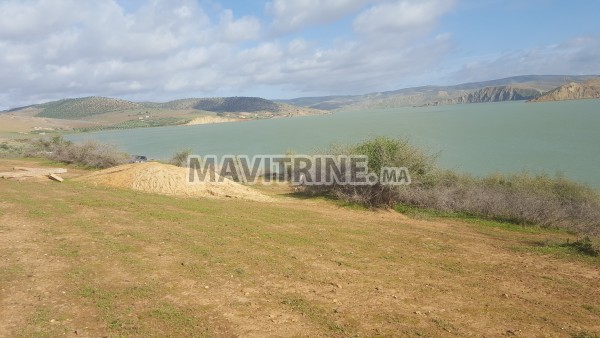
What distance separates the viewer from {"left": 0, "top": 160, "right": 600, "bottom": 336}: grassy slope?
6.83 metres

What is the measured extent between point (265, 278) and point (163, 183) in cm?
1374

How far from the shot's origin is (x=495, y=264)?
433 inches

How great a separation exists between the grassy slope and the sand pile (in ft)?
17.9

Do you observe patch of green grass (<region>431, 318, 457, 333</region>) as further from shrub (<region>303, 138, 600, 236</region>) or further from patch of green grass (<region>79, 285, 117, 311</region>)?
shrub (<region>303, 138, 600, 236</region>)

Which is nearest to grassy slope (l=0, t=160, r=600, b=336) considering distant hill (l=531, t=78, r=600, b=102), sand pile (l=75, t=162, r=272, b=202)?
sand pile (l=75, t=162, r=272, b=202)

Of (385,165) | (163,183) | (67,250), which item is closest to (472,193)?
(385,165)

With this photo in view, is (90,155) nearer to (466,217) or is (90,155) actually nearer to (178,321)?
(466,217)

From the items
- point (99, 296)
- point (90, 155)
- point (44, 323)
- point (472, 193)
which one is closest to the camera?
point (44, 323)

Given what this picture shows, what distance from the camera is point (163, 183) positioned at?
68.7 feet

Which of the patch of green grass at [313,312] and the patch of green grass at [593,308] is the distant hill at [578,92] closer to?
the patch of green grass at [593,308]

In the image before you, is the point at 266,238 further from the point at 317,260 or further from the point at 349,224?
the point at 349,224

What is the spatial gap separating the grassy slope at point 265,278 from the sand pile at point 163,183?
544cm

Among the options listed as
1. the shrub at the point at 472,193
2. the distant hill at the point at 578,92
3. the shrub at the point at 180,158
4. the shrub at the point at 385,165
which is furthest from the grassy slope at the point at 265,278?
the distant hill at the point at 578,92

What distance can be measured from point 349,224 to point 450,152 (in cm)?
3865
